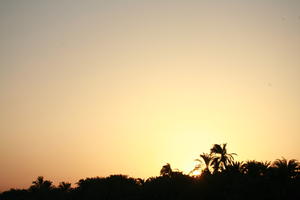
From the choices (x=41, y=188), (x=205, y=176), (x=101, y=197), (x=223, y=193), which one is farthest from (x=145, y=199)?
(x=41, y=188)

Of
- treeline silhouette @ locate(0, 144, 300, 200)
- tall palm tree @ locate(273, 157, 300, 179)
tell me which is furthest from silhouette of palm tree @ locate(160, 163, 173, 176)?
tall palm tree @ locate(273, 157, 300, 179)

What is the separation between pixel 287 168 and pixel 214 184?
28.8 ft

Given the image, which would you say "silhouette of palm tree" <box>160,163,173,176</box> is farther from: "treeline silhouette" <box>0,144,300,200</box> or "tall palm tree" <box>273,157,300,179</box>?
"tall palm tree" <box>273,157,300,179</box>

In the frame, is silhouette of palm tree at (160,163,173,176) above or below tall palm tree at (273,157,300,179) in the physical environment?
above

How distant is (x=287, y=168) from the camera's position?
134ft

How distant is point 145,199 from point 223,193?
12.9 meters

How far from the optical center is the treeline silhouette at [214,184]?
1474 inches

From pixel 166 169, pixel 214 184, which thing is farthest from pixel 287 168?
pixel 166 169

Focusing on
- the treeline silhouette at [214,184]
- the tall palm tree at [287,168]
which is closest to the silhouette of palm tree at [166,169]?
the treeline silhouette at [214,184]

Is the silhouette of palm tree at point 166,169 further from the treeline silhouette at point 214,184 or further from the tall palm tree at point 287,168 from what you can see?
the tall palm tree at point 287,168

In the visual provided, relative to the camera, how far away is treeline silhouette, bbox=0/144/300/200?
37.4 m

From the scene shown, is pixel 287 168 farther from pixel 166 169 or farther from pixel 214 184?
pixel 166 169

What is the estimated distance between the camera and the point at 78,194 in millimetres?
72125

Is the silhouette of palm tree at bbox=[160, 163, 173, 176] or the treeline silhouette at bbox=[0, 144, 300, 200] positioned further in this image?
the silhouette of palm tree at bbox=[160, 163, 173, 176]
